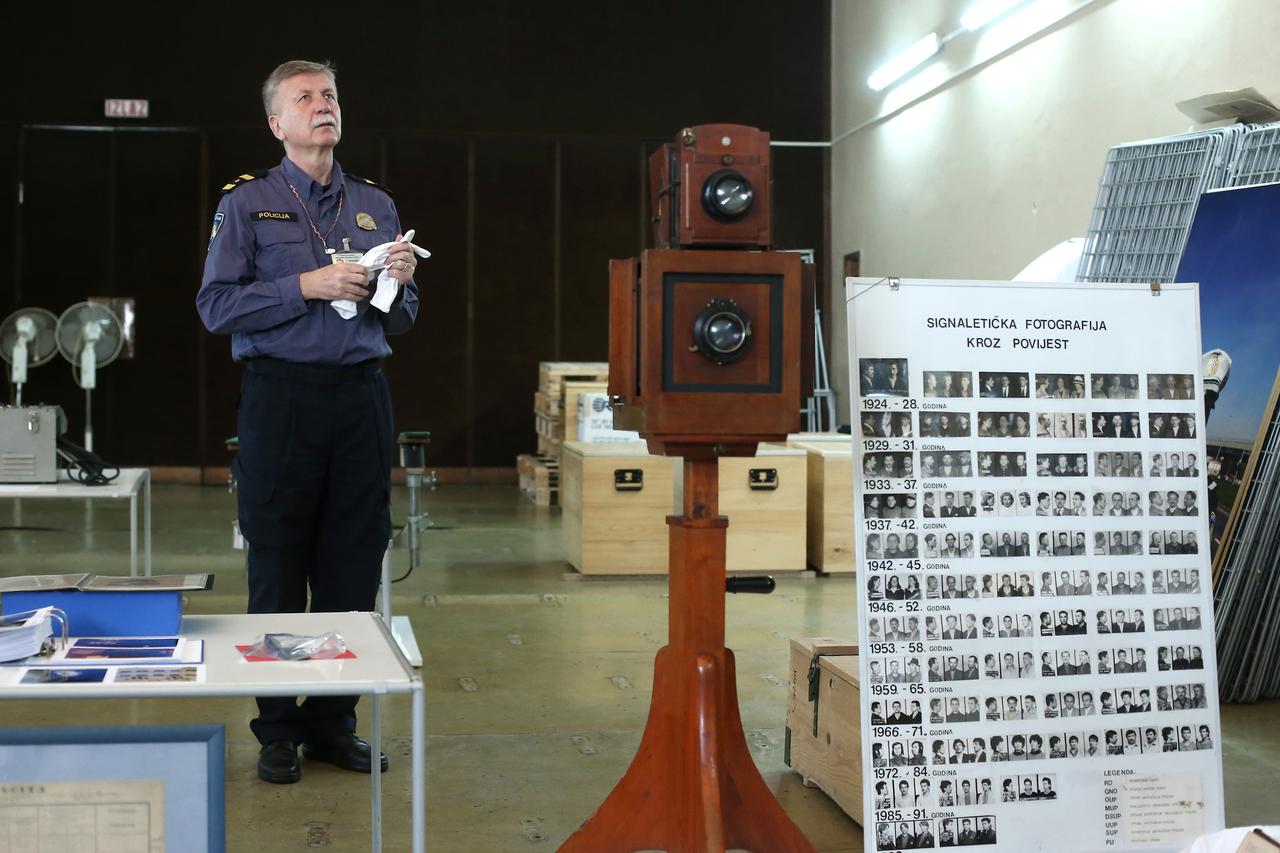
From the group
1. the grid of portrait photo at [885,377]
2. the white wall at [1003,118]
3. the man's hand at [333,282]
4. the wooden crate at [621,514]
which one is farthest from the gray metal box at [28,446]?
the white wall at [1003,118]

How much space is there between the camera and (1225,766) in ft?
12.4

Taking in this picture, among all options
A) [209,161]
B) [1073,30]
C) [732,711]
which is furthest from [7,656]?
[209,161]

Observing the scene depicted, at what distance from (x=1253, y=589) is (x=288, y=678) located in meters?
3.65

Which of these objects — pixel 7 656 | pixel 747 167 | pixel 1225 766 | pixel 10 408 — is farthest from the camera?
pixel 10 408

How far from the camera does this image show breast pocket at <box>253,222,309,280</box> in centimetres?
329

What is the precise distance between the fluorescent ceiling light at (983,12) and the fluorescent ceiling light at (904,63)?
0.37 m

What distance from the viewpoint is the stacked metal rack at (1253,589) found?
439cm

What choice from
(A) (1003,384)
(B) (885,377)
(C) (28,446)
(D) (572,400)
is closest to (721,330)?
(B) (885,377)

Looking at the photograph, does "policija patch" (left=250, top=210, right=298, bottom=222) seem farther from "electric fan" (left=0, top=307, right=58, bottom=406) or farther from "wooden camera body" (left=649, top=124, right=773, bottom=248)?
"electric fan" (left=0, top=307, right=58, bottom=406)

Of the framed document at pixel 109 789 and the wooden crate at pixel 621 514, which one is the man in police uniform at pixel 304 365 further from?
the wooden crate at pixel 621 514

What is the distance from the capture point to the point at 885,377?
8.36 feet

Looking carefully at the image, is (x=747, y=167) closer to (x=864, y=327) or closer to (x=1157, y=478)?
(x=864, y=327)

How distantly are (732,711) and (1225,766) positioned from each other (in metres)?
1.92

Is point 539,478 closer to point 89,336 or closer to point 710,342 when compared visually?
point 89,336
